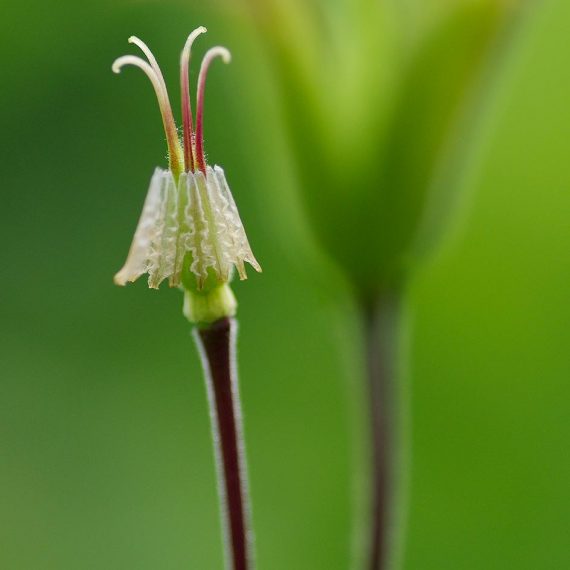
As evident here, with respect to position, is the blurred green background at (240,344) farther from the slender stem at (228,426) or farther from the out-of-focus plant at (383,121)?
the slender stem at (228,426)

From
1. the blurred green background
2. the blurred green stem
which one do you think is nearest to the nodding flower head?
the blurred green stem

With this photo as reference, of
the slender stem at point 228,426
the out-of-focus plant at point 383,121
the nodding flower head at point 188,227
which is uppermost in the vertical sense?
the out-of-focus plant at point 383,121

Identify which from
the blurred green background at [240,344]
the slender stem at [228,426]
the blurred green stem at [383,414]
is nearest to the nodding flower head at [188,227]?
the slender stem at [228,426]

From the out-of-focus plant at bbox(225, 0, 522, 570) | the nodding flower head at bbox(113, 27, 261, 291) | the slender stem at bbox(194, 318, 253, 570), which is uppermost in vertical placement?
the out-of-focus plant at bbox(225, 0, 522, 570)

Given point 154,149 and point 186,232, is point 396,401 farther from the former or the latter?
point 154,149

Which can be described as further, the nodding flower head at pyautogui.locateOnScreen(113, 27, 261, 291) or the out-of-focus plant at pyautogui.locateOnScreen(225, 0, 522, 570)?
the out-of-focus plant at pyautogui.locateOnScreen(225, 0, 522, 570)

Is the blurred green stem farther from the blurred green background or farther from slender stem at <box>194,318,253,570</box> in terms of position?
the blurred green background

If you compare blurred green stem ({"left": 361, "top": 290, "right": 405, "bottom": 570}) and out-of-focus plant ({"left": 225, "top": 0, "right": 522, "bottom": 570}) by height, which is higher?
out-of-focus plant ({"left": 225, "top": 0, "right": 522, "bottom": 570})

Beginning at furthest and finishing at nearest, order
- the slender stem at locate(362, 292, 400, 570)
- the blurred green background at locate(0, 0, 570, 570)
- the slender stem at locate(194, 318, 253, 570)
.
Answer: the blurred green background at locate(0, 0, 570, 570) < the slender stem at locate(362, 292, 400, 570) < the slender stem at locate(194, 318, 253, 570)
